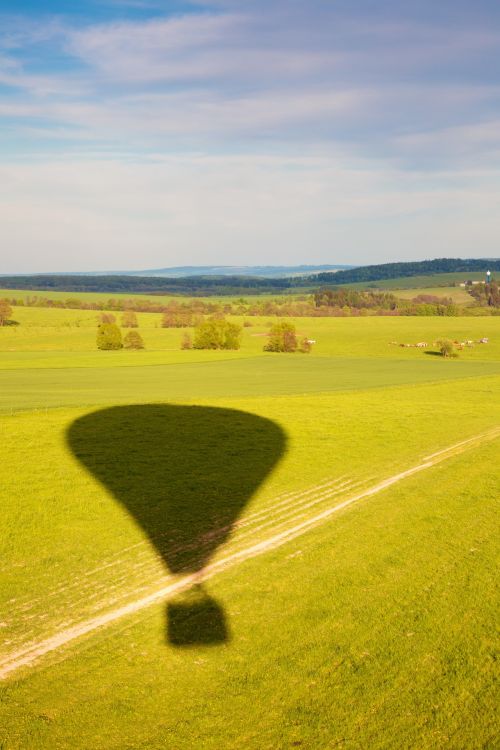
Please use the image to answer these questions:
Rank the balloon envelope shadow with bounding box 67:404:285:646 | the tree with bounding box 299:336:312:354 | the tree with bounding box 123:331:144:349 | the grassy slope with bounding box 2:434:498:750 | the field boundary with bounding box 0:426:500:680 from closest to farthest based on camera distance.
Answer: the grassy slope with bounding box 2:434:498:750, the field boundary with bounding box 0:426:500:680, the balloon envelope shadow with bounding box 67:404:285:646, the tree with bounding box 299:336:312:354, the tree with bounding box 123:331:144:349

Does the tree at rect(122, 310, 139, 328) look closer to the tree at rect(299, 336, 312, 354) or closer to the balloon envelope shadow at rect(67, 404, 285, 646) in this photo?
the tree at rect(299, 336, 312, 354)

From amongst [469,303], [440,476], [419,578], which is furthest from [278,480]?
[469,303]

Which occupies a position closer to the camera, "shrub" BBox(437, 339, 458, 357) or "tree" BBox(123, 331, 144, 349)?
"shrub" BBox(437, 339, 458, 357)

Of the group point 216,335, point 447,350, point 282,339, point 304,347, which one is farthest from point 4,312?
point 447,350

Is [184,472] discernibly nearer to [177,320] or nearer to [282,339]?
[282,339]

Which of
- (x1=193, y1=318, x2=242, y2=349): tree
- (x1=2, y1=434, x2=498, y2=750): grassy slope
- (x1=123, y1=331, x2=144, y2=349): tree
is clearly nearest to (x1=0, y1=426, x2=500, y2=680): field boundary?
(x1=2, y1=434, x2=498, y2=750): grassy slope

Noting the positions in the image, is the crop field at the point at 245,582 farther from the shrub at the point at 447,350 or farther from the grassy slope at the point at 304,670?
the shrub at the point at 447,350

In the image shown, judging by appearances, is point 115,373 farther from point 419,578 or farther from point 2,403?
point 419,578

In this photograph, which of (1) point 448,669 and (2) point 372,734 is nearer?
(2) point 372,734
